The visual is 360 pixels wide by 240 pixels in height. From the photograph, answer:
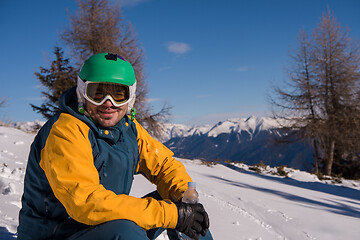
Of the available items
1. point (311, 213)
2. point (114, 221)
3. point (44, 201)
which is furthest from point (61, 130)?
point (311, 213)

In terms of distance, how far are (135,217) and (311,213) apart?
416 cm

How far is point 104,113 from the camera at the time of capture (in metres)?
1.76

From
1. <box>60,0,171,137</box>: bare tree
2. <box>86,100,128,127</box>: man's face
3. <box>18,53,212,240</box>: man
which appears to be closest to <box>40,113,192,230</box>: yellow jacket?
<box>18,53,212,240</box>: man

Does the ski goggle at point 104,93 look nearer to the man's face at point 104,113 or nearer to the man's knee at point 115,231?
the man's face at point 104,113

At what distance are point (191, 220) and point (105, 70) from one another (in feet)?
3.71

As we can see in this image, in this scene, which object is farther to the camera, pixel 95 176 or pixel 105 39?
pixel 105 39

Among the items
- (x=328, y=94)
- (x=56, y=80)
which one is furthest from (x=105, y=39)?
(x=328, y=94)

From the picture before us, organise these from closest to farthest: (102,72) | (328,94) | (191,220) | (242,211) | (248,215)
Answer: (191,220), (102,72), (248,215), (242,211), (328,94)

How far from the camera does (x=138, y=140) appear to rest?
2.11 meters

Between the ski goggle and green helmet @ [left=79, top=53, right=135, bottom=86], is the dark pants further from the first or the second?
green helmet @ [left=79, top=53, right=135, bottom=86]

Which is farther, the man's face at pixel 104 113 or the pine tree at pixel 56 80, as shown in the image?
the pine tree at pixel 56 80

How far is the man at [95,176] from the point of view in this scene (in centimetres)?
135

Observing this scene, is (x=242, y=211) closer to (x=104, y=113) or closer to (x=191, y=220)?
(x=191, y=220)

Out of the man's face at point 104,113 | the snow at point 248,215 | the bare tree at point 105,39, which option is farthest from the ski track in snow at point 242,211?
the bare tree at point 105,39
